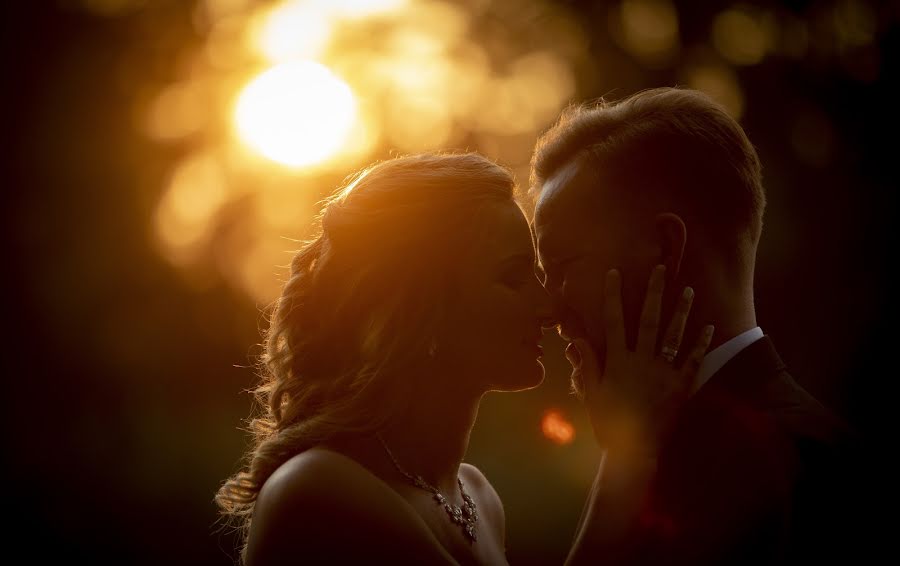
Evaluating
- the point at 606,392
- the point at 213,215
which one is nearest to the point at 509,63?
the point at 213,215

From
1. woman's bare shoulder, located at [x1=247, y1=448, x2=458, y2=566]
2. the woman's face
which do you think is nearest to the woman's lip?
the woman's face

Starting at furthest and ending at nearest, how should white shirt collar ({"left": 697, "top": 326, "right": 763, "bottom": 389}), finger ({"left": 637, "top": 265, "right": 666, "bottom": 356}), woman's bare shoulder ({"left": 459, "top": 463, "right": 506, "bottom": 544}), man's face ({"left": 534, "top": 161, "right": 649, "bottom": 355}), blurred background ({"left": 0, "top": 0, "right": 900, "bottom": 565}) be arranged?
blurred background ({"left": 0, "top": 0, "right": 900, "bottom": 565}) < woman's bare shoulder ({"left": 459, "top": 463, "right": 506, "bottom": 544}) < man's face ({"left": 534, "top": 161, "right": 649, "bottom": 355}) < finger ({"left": 637, "top": 265, "right": 666, "bottom": 356}) < white shirt collar ({"left": 697, "top": 326, "right": 763, "bottom": 389})

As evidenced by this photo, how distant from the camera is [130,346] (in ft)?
38.1

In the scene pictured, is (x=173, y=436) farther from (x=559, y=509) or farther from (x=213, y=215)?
(x=559, y=509)

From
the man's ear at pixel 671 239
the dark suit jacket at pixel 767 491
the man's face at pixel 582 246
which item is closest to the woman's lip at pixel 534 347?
the man's face at pixel 582 246

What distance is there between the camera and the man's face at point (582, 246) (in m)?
3.06

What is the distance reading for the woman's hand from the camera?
2.85m

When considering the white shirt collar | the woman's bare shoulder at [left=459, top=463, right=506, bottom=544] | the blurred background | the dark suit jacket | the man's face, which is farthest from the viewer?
the blurred background

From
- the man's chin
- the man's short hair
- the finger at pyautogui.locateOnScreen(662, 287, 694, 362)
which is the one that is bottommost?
the man's chin

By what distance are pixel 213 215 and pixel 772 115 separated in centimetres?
692

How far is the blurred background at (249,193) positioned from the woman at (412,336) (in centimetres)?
501

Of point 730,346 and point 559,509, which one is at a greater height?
point 730,346

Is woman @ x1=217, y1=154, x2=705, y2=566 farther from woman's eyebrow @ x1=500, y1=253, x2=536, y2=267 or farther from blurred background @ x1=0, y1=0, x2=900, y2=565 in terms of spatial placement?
blurred background @ x1=0, y1=0, x2=900, y2=565

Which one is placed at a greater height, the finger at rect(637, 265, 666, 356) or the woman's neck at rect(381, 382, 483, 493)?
the finger at rect(637, 265, 666, 356)
